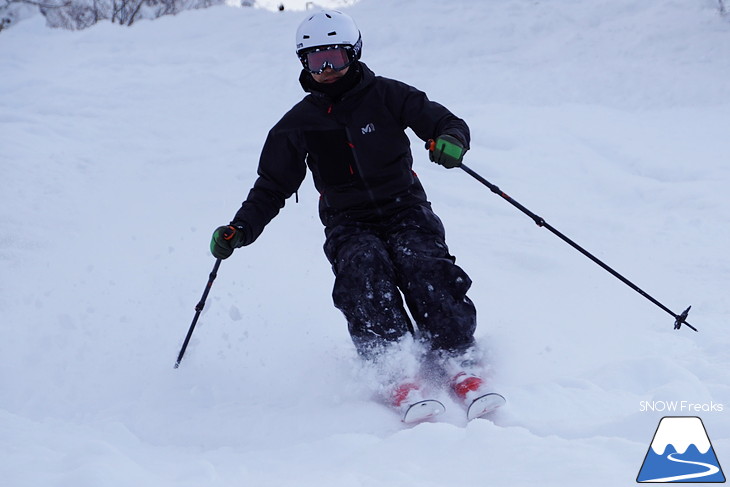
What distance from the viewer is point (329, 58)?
3752 mm

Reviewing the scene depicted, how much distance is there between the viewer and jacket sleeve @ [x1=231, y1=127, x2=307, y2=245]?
394 cm

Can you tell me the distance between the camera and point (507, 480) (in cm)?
238

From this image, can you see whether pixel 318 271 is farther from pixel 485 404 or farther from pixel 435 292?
pixel 485 404

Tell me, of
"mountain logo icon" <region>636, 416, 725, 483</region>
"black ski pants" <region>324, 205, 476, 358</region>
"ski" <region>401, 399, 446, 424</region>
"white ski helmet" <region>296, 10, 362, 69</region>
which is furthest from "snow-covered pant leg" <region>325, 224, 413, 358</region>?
"mountain logo icon" <region>636, 416, 725, 483</region>

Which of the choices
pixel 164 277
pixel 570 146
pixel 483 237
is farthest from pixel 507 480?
pixel 570 146

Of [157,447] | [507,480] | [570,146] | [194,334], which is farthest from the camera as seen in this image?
[570,146]

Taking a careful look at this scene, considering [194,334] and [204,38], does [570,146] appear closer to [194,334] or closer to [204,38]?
[194,334]

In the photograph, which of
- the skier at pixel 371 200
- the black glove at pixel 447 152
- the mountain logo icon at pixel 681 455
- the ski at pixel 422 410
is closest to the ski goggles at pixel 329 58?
the skier at pixel 371 200

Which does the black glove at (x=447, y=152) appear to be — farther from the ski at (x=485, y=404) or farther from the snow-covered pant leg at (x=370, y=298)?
the ski at (x=485, y=404)

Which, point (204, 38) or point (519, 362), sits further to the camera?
point (204, 38)

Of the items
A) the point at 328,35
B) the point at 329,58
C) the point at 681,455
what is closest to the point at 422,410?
the point at 681,455

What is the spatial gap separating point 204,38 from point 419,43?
14.0 ft

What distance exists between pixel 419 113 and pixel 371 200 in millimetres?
582

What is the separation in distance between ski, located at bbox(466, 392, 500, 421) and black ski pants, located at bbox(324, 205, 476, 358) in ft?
1.59
